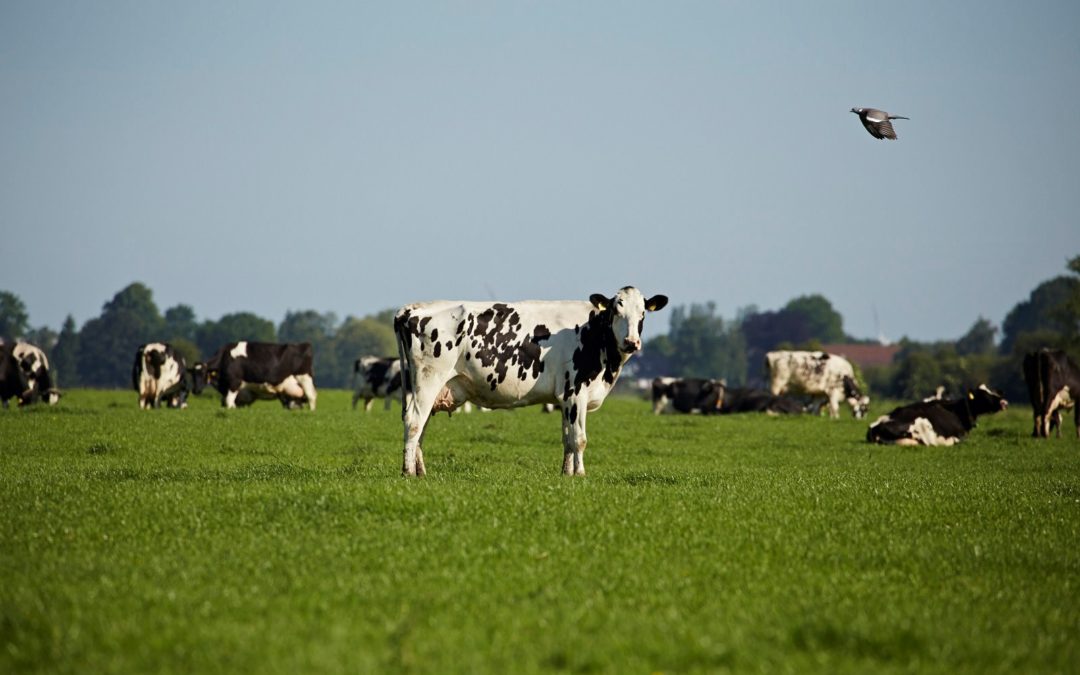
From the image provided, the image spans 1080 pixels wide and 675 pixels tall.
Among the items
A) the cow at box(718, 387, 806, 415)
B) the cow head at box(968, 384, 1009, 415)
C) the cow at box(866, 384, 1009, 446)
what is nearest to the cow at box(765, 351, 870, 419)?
the cow at box(718, 387, 806, 415)

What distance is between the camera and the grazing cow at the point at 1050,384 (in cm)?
3356

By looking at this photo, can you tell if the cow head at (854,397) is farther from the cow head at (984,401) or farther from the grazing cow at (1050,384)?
the cow head at (984,401)

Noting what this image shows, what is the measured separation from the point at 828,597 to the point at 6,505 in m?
9.08

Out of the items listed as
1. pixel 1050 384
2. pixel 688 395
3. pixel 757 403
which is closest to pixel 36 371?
pixel 688 395

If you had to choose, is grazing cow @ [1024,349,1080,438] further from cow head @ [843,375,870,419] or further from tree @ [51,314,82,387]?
tree @ [51,314,82,387]

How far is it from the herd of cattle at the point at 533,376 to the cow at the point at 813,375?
0.05m

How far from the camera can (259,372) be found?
144 ft

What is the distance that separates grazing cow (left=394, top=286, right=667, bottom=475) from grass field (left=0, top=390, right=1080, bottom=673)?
1256 millimetres

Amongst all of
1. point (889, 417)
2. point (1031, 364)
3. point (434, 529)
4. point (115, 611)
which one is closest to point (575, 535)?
point (434, 529)

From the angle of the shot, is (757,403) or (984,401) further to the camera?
A: (757,403)

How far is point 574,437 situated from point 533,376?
1.13 m

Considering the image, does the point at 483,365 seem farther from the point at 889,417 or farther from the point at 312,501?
the point at 889,417

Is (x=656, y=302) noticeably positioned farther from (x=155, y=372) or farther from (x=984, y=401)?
(x=155, y=372)

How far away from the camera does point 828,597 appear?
974 centimetres
